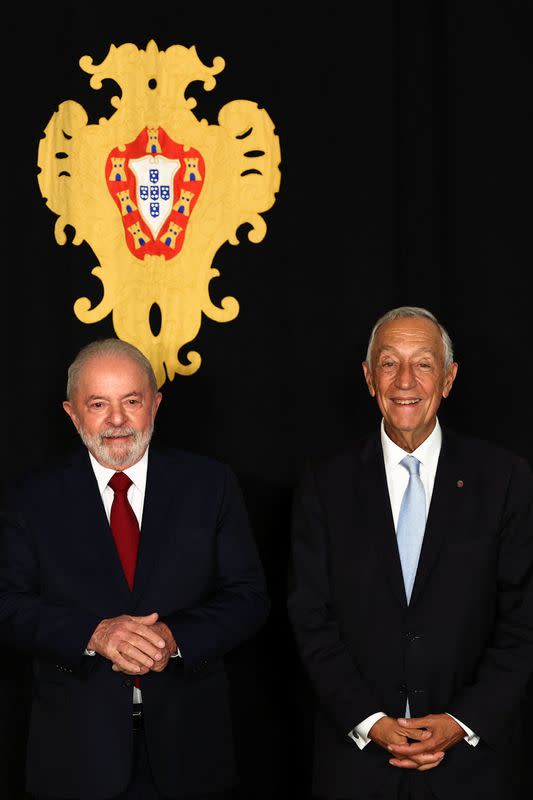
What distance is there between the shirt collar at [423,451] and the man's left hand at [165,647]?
71 centimetres

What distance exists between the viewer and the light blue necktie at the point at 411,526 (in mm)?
2770

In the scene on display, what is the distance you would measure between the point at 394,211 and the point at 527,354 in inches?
23.8

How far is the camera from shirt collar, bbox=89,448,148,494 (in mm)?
2861

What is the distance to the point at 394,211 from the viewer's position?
3.47 metres

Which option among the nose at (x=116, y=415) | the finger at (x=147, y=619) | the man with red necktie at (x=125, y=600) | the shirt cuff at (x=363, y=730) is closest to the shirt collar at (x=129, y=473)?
the man with red necktie at (x=125, y=600)

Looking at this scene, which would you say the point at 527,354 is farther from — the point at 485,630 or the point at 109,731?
the point at 109,731

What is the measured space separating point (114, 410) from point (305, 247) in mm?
988

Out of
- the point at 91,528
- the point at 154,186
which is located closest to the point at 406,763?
the point at 91,528

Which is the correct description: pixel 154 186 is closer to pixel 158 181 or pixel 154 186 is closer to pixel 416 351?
pixel 158 181

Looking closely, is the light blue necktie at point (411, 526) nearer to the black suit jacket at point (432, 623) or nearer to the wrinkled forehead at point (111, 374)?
the black suit jacket at point (432, 623)

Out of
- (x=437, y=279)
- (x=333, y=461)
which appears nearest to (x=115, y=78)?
(x=437, y=279)

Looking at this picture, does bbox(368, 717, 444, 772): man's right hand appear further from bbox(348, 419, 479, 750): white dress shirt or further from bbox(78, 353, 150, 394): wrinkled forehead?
bbox(78, 353, 150, 394): wrinkled forehead

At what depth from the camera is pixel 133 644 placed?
8.42 ft

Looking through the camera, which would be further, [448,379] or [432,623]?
[448,379]
